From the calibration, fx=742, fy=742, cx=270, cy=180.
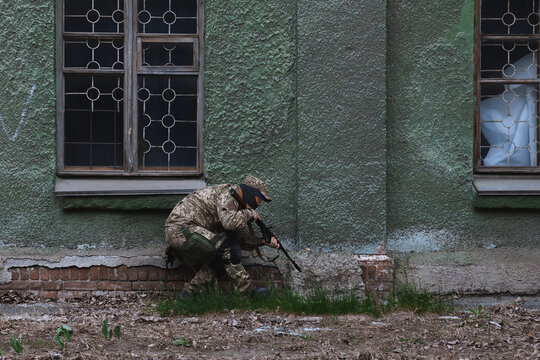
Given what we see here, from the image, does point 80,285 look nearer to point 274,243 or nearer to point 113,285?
point 113,285

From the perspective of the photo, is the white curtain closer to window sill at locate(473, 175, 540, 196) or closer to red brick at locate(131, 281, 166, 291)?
window sill at locate(473, 175, 540, 196)

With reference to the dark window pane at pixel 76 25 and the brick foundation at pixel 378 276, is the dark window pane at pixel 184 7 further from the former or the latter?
the brick foundation at pixel 378 276

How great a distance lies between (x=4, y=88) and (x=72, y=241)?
154 centimetres

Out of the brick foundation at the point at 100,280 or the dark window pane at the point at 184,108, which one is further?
the dark window pane at the point at 184,108

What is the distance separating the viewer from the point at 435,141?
6969 mm

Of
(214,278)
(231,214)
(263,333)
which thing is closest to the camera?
(263,333)

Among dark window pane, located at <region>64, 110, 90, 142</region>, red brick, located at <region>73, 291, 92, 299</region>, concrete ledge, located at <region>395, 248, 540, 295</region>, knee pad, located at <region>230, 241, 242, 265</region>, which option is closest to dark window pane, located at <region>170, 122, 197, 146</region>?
dark window pane, located at <region>64, 110, 90, 142</region>

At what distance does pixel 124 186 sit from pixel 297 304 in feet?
6.37

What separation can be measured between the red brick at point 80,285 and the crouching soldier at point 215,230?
2.68 feet

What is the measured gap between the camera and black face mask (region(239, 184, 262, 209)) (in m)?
6.33

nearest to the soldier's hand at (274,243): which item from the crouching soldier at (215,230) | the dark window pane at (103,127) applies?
the crouching soldier at (215,230)

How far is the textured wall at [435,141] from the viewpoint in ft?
22.8

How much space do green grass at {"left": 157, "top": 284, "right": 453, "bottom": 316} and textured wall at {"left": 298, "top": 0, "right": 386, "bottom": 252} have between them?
585 mm

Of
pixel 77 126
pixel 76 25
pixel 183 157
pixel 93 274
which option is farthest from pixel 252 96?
pixel 93 274
